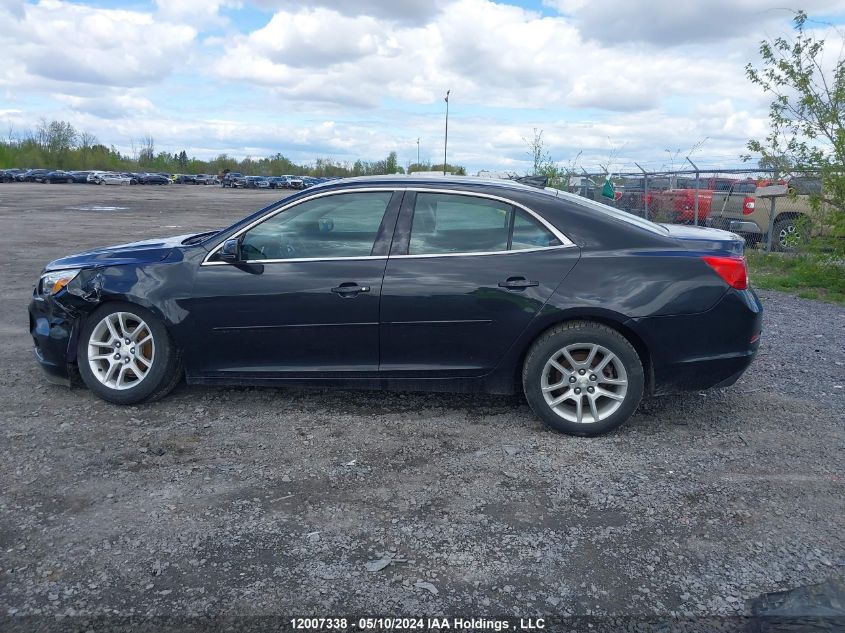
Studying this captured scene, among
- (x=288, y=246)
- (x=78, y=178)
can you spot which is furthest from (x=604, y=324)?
(x=78, y=178)

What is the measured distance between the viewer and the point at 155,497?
3961 millimetres

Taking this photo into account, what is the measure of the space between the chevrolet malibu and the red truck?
10.4m

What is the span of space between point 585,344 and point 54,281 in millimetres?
3806

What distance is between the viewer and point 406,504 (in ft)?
12.8

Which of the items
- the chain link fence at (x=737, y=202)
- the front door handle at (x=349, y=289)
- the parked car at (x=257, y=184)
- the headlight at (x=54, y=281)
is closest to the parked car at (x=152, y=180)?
the parked car at (x=257, y=184)

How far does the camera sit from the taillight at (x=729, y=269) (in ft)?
15.8

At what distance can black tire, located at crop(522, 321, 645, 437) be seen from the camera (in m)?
4.79

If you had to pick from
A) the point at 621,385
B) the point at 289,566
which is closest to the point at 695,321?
the point at 621,385

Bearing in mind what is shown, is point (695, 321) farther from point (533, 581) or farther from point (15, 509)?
point (15, 509)

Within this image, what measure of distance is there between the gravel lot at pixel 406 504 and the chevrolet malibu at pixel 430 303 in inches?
13.2

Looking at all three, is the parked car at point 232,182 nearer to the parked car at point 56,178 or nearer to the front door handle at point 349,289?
the parked car at point 56,178

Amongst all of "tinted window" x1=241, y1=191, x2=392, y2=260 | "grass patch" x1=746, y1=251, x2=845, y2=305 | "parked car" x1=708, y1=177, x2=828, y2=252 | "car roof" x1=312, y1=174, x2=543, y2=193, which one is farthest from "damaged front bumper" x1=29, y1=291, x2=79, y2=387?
"parked car" x1=708, y1=177, x2=828, y2=252

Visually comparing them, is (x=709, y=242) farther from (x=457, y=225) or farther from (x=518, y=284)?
(x=457, y=225)

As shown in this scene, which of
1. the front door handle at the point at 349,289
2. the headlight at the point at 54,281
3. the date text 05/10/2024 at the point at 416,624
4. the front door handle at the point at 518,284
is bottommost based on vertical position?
the date text 05/10/2024 at the point at 416,624
